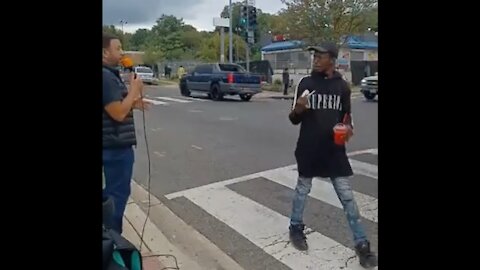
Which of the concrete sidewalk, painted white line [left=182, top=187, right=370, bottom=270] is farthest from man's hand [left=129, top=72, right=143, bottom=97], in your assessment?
painted white line [left=182, top=187, right=370, bottom=270]

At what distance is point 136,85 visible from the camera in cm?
188

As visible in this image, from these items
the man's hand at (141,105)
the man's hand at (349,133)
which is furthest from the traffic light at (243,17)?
the man's hand at (349,133)

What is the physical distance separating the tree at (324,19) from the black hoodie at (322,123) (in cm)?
23

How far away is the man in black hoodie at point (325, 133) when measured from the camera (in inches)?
99.2

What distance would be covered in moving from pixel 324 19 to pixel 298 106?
1.83ft

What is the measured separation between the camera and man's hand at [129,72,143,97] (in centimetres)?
187

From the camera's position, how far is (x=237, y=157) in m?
5.98

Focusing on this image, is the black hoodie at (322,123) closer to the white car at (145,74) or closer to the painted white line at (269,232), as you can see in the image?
the painted white line at (269,232)

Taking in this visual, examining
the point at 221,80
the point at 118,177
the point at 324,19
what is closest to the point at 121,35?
the point at 118,177

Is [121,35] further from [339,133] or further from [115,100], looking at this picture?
[339,133]
